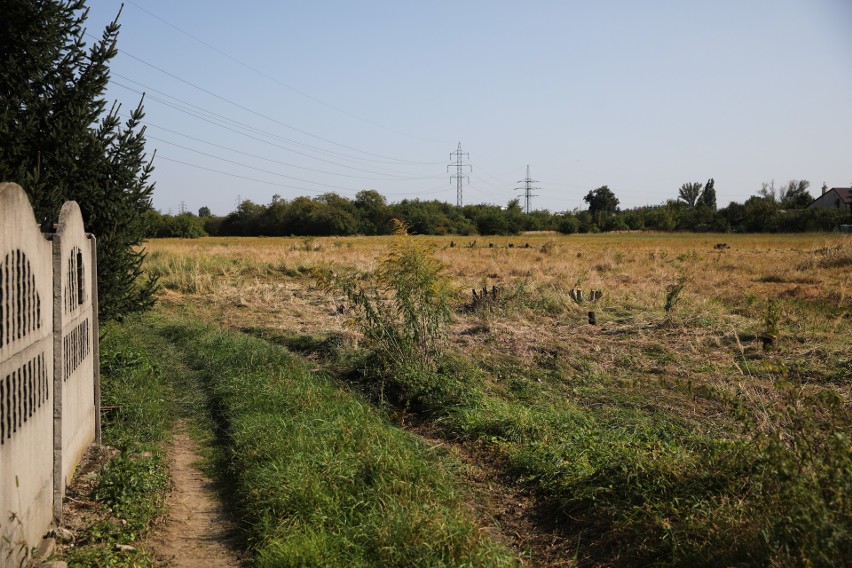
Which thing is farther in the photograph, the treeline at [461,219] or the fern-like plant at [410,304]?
the treeline at [461,219]

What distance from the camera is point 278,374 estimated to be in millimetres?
10492

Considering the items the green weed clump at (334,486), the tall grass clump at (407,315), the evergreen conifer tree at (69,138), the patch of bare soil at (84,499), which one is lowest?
the patch of bare soil at (84,499)

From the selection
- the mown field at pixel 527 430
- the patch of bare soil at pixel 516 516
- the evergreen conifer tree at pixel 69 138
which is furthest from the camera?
the evergreen conifer tree at pixel 69 138

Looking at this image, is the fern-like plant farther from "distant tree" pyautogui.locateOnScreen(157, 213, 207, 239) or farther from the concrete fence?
Answer: "distant tree" pyautogui.locateOnScreen(157, 213, 207, 239)

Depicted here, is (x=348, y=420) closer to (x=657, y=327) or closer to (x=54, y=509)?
(x=54, y=509)

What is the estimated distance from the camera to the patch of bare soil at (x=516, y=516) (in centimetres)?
537

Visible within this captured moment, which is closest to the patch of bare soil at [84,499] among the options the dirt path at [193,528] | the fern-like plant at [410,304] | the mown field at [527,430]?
the dirt path at [193,528]

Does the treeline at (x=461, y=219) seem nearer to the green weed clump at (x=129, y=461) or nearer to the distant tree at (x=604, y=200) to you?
the distant tree at (x=604, y=200)

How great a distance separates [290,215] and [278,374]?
73384 millimetres

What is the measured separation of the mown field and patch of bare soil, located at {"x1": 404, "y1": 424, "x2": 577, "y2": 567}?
0.07 feet

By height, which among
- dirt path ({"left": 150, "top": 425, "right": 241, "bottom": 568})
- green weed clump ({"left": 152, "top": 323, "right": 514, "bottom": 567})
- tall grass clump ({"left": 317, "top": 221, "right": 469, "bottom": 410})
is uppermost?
tall grass clump ({"left": 317, "top": 221, "right": 469, "bottom": 410})

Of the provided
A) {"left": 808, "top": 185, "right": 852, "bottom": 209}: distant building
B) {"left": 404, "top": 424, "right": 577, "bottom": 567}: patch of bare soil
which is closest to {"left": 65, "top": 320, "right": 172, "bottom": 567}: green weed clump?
{"left": 404, "top": 424, "right": 577, "bottom": 567}: patch of bare soil

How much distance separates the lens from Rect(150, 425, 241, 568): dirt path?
207 inches

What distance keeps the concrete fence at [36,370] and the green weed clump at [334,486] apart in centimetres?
140
